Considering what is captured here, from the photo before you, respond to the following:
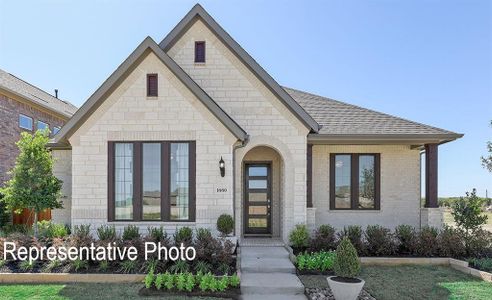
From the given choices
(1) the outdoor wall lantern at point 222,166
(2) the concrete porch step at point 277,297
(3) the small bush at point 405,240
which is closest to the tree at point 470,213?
(3) the small bush at point 405,240

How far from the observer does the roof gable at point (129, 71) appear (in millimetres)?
9344

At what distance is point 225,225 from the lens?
9148 millimetres

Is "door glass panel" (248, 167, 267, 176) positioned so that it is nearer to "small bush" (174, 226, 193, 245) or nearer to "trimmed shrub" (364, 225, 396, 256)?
"small bush" (174, 226, 193, 245)

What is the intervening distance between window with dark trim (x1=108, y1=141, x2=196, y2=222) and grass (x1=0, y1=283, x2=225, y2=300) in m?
2.46

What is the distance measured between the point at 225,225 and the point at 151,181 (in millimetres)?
2641

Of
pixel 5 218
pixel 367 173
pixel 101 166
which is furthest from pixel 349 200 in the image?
pixel 5 218

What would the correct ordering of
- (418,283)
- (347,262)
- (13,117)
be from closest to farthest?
(347,262)
(418,283)
(13,117)

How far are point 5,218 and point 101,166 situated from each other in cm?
856

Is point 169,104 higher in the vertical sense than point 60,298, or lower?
higher

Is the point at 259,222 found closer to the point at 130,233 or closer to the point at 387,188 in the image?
the point at 130,233

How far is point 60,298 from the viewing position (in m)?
6.61

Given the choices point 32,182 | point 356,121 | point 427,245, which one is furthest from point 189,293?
point 356,121

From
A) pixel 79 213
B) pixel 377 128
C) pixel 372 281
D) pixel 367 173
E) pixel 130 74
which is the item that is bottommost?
pixel 372 281

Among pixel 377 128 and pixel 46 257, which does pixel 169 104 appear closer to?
pixel 46 257
